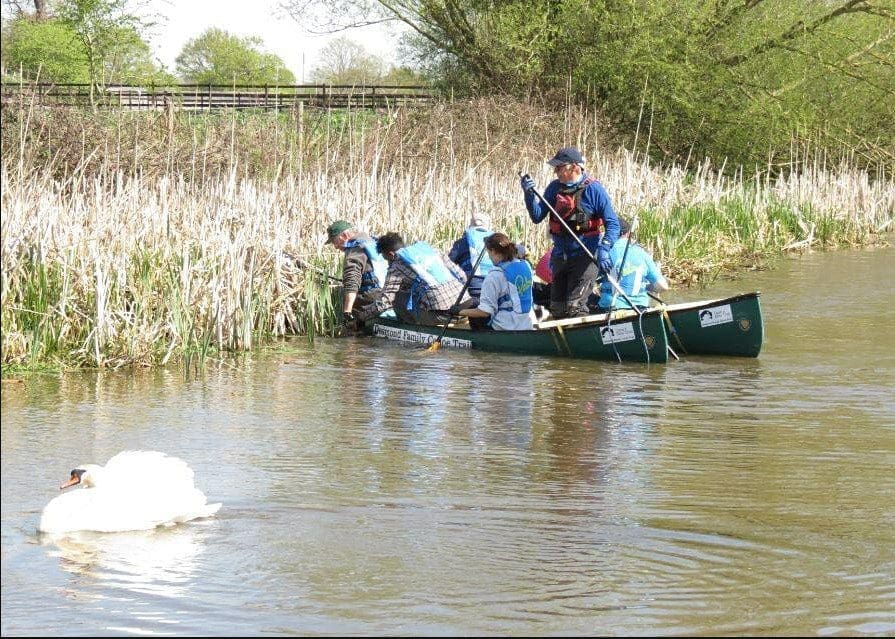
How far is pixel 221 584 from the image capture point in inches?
Answer: 180

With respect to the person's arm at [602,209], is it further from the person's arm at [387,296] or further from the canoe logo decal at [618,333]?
the person's arm at [387,296]

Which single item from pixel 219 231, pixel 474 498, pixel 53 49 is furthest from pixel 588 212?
pixel 53 49

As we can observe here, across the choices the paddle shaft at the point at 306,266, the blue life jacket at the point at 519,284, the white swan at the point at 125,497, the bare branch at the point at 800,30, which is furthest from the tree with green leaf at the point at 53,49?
the white swan at the point at 125,497

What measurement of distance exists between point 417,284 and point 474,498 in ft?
19.1

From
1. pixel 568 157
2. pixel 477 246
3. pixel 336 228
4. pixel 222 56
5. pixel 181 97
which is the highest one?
pixel 222 56

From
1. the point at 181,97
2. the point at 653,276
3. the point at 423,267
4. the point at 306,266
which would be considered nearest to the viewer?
the point at 653,276

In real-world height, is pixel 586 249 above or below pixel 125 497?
above

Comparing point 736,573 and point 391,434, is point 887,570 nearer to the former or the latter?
point 736,573

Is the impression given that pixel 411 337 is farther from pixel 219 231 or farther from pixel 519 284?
pixel 219 231

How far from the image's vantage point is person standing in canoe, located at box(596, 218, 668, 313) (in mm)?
10711

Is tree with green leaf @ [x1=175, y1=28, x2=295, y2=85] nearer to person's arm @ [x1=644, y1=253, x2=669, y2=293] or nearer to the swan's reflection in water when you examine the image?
person's arm @ [x1=644, y1=253, x2=669, y2=293]

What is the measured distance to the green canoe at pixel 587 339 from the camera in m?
10.3

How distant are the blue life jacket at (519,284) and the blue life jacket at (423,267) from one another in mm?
826

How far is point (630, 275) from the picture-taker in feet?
35.2
